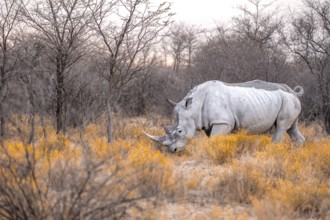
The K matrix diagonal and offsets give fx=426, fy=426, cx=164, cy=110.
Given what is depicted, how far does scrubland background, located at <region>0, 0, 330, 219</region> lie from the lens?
11.0ft

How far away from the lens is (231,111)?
7.47 metres

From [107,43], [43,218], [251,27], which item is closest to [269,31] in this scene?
[251,27]

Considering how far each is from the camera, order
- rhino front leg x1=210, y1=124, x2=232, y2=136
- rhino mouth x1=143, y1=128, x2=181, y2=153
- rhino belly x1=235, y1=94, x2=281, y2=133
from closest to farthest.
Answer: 1. rhino mouth x1=143, y1=128, x2=181, y2=153
2. rhino front leg x1=210, y1=124, x2=232, y2=136
3. rhino belly x1=235, y1=94, x2=281, y2=133

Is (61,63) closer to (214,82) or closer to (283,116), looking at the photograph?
(214,82)

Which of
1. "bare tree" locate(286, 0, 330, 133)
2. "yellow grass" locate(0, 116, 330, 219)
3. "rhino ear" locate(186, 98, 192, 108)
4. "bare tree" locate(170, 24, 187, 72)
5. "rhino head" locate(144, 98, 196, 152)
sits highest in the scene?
"bare tree" locate(170, 24, 187, 72)

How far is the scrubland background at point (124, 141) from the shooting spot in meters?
3.35

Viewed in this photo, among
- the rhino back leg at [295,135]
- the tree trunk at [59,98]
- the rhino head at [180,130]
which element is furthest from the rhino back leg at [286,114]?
the tree trunk at [59,98]

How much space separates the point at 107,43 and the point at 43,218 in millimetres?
4709

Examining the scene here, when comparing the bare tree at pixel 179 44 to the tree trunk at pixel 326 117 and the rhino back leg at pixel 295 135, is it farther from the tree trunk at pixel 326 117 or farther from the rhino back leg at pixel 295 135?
the rhino back leg at pixel 295 135

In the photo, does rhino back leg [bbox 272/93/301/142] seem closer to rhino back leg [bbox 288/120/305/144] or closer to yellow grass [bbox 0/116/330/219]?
rhino back leg [bbox 288/120/305/144]

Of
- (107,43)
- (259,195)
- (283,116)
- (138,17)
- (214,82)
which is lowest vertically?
(259,195)

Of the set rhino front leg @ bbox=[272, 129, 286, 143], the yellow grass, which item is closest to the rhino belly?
rhino front leg @ bbox=[272, 129, 286, 143]

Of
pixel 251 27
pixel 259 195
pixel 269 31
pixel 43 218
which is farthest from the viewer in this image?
pixel 251 27

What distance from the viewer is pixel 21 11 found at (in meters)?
7.80
